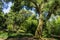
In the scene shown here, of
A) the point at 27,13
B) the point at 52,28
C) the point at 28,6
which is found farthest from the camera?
Result: the point at 27,13

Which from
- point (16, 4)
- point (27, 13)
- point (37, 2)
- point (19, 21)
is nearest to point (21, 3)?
point (16, 4)

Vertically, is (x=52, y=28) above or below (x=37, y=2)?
below

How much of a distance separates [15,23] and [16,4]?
2152cm

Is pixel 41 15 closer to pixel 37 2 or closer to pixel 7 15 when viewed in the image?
pixel 37 2

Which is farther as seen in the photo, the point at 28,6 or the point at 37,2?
the point at 28,6

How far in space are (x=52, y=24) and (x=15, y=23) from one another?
17.8 metres

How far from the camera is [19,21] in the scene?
42656 mm

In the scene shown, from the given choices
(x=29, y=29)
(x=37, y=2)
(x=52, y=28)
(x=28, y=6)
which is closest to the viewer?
(x=37, y=2)

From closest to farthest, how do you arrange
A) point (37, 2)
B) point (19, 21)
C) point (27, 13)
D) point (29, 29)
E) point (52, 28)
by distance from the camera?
point (37, 2) → point (52, 28) → point (29, 29) → point (27, 13) → point (19, 21)

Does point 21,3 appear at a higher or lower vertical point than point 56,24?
higher

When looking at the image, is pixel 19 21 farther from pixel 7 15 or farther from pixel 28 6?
pixel 28 6

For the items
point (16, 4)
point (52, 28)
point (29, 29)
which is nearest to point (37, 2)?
point (16, 4)

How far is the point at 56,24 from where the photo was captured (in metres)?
27.6

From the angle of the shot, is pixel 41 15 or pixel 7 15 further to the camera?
pixel 7 15
